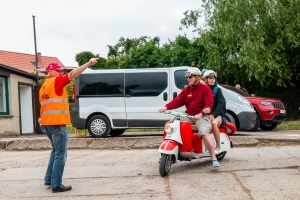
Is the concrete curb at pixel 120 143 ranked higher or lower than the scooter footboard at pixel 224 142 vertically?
lower

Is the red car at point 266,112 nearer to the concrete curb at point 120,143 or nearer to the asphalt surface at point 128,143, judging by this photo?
the asphalt surface at point 128,143

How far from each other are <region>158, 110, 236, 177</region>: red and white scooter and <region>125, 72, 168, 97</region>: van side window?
5.43 m

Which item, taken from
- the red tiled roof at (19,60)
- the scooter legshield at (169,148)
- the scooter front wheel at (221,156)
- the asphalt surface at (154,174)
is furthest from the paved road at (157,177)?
the red tiled roof at (19,60)

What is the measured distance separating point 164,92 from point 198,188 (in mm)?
7206

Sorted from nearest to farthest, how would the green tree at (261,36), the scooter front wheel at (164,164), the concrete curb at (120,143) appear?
the scooter front wheel at (164,164), the concrete curb at (120,143), the green tree at (261,36)

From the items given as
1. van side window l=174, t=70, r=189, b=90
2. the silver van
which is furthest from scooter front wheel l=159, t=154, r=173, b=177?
van side window l=174, t=70, r=189, b=90

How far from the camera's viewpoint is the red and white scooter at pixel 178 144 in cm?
703

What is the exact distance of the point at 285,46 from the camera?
21906 millimetres

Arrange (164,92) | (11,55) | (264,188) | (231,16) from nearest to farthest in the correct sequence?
(264,188) < (164,92) < (231,16) < (11,55)

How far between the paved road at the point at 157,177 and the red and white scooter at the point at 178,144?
221mm

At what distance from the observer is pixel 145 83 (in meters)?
13.3

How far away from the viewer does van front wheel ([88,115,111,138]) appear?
13.4 m

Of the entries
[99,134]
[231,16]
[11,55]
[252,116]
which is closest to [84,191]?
[99,134]

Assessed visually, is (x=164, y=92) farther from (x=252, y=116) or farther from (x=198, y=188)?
(x=198, y=188)
